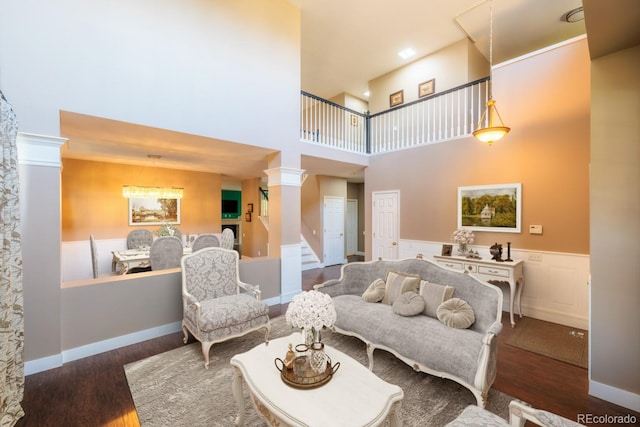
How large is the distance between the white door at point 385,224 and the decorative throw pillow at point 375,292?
2759mm

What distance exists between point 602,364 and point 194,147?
5.42 m

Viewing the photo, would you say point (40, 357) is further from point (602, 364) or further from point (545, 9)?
point (545, 9)

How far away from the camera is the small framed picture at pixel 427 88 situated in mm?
6395

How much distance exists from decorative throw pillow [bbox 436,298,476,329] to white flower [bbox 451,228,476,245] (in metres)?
2.10

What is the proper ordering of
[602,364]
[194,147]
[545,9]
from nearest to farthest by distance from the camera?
[602,364] < [194,147] < [545,9]

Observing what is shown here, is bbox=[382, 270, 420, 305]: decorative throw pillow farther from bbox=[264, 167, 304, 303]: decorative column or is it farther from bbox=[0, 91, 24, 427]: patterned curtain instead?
bbox=[0, 91, 24, 427]: patterned curtain

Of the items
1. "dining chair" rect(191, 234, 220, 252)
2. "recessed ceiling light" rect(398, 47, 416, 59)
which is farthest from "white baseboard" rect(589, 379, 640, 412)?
"recessed ceiling light" rect(398, 47, 416, 59)

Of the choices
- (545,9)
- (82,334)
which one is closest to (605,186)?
(545,9)

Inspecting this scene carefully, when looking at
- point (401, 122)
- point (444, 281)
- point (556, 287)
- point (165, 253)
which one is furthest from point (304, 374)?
point (401, 122)

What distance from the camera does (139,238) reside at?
5957mm

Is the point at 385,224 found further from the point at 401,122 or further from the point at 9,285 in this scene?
the point at 9,285

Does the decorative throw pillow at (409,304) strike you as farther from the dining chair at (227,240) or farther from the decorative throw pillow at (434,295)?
the dining chair at (227,240)

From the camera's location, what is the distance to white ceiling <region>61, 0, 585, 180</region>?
13.9 ft

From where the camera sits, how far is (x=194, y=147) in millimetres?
4426
